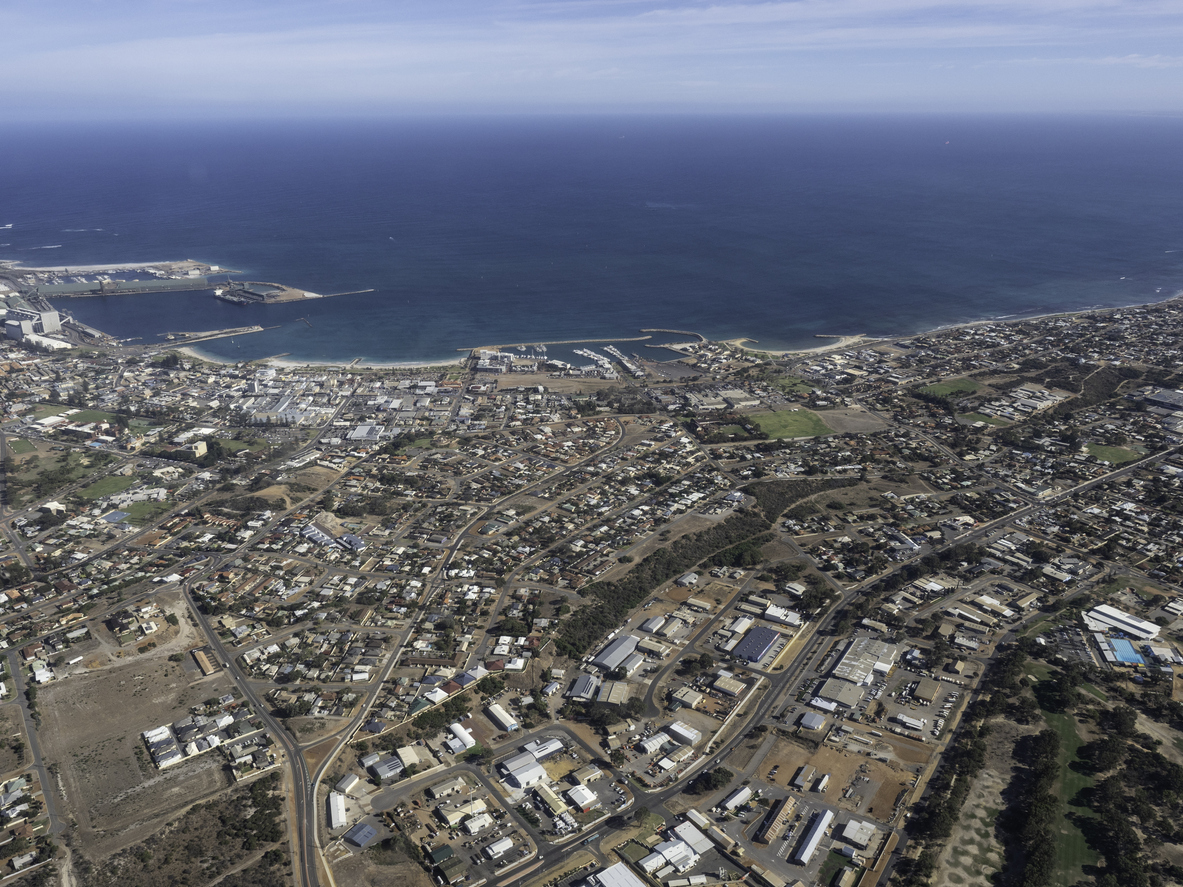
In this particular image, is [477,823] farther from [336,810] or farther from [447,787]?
[336,810]

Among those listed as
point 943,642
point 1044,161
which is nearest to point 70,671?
point 943,642

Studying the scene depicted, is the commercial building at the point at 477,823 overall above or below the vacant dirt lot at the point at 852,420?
below

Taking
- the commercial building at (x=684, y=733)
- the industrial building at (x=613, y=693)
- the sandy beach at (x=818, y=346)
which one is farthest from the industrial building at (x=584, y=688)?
the sandy beach at (x=818, y=346)

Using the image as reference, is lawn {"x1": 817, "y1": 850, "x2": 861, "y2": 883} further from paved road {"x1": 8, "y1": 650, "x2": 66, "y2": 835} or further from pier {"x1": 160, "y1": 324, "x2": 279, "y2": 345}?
pier {"x1": 160, "y1": 324, "x2": 279, "y2": 345}

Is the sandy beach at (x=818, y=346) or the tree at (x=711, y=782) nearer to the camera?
the tree at (x=711, y=782)

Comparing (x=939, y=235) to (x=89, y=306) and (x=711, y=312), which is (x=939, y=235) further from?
(x=89, y=306)

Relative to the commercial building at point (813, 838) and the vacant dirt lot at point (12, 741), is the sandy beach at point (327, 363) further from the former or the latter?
the commercial building at point (813, 838)
